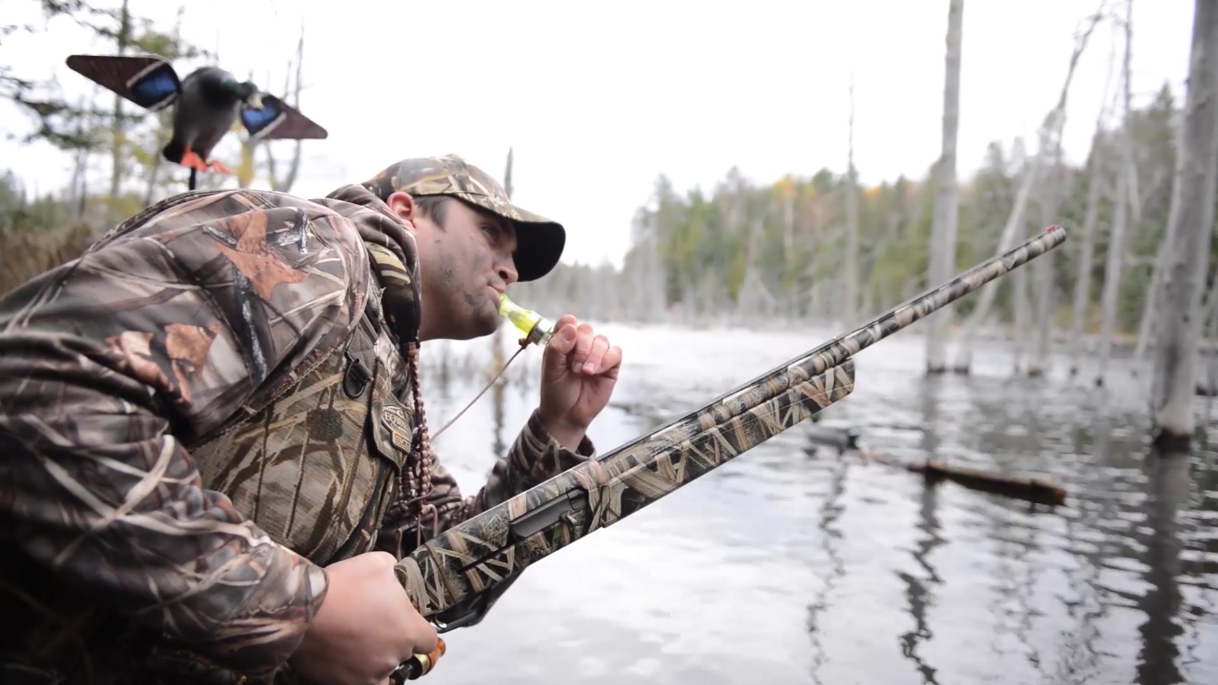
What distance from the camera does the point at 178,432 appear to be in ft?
4.51

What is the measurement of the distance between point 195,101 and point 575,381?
489cm

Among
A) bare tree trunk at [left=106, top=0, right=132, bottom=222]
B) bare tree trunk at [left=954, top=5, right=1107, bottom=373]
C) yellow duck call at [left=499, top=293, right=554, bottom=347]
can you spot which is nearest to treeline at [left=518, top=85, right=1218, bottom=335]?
bare tree trunk at [left=954, top=5, right=1107, bottom=373]

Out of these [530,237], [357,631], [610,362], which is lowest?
[357,631]

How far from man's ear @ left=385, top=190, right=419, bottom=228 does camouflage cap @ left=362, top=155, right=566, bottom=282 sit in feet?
0.10

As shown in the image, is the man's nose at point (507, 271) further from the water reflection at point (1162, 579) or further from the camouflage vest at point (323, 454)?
the water reflection at point (1162, 579)

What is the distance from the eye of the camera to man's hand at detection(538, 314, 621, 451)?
265 cm

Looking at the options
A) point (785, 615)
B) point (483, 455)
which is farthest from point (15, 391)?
point (483, 455)

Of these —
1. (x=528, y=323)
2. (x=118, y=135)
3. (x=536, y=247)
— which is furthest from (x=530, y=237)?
(x=118, y=135)

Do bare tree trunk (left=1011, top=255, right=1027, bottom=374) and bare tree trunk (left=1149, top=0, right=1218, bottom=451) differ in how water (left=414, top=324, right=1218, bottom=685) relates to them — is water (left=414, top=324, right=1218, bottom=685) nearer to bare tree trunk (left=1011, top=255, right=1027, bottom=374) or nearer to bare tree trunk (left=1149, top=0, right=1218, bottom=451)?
bare tree trunk (left=1149, top=0, right=1218, bottom=451)

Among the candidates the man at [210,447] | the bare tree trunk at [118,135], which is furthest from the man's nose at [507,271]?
the bare tree trunk at [118,135]

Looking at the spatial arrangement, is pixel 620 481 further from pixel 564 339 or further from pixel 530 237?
pixel 530 237

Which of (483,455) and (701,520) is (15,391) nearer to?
(701,520)

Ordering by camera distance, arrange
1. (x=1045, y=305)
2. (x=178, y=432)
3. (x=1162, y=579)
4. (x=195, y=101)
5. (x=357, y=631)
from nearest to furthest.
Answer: (x=178, y=432) → (x=357, y=631) → (x=1162, y=579) → (x=195, y=101) → (x=1045, y=305)

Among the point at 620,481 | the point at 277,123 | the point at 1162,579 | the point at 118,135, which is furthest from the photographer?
the point at 118,135
